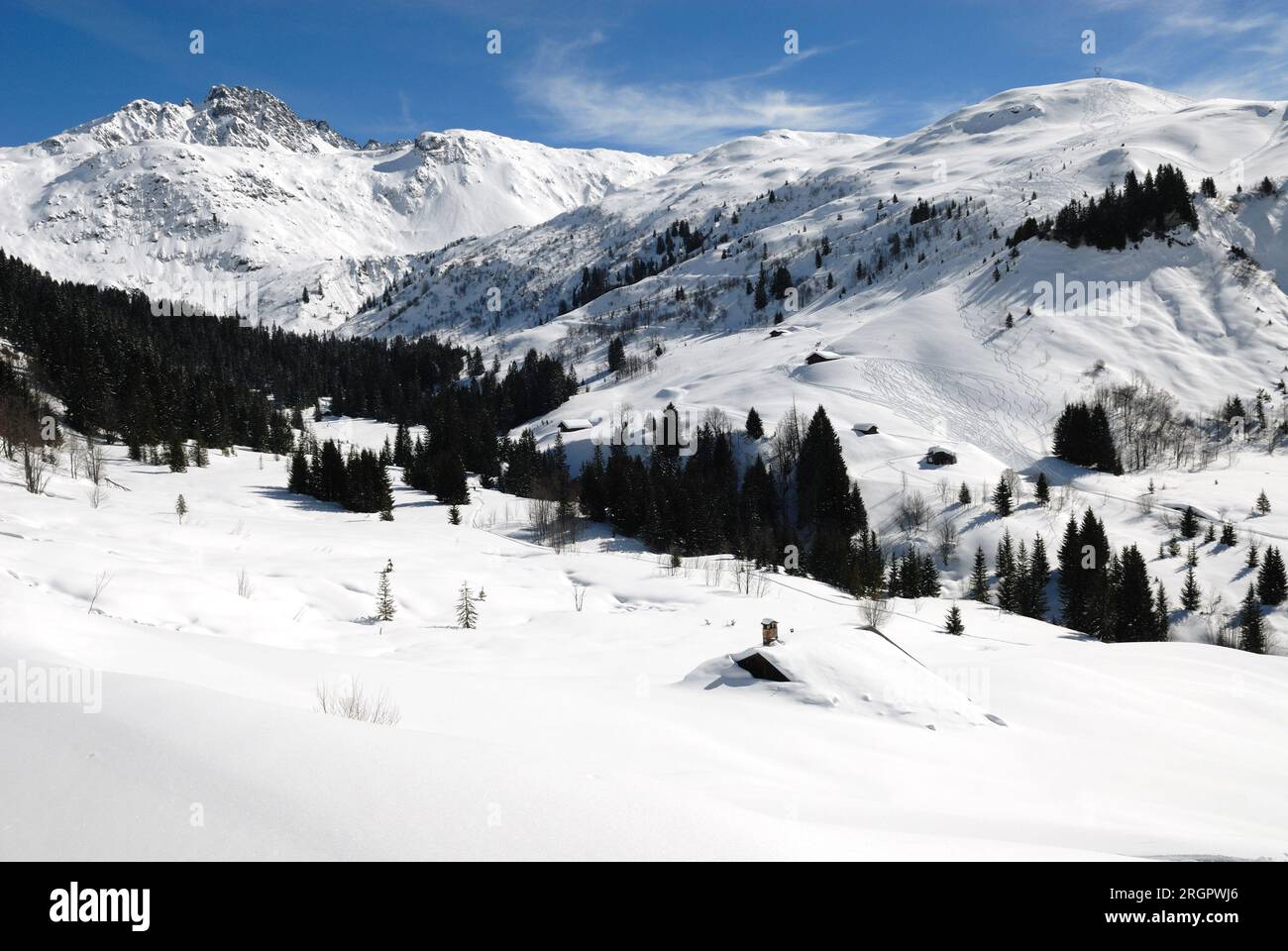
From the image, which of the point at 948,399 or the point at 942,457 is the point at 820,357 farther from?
the point at 942,457

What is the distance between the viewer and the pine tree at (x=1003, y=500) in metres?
71.0

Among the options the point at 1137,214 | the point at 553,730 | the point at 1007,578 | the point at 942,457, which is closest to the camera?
the point at 553,730

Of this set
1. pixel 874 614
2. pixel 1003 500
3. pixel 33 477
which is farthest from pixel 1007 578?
pixel 33 477

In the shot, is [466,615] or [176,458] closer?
[466,615]

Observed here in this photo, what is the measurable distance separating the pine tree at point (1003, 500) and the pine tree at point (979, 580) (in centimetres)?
790

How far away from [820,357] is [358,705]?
114530 mm

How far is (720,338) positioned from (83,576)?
147 metres

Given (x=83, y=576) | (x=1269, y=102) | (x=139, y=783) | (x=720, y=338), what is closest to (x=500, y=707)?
(x=139, y=783)

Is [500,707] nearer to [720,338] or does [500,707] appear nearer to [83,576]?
[83,576]

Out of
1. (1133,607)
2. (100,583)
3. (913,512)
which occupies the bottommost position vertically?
(1133,607)

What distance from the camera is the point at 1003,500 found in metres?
71.5

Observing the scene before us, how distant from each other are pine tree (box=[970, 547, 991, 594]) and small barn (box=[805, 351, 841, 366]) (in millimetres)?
54881

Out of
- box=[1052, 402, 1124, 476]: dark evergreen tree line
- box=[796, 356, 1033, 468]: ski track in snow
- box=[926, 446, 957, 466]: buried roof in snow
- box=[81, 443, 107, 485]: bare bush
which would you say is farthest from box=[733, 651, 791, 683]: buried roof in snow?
box=[1052, 402, 1124, 476]: dark evergreen tree line

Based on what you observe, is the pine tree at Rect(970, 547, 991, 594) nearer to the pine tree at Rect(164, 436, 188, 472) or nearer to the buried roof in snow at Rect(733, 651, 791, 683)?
the buried roof in snow at Rect(733, 651, 791, 683)
